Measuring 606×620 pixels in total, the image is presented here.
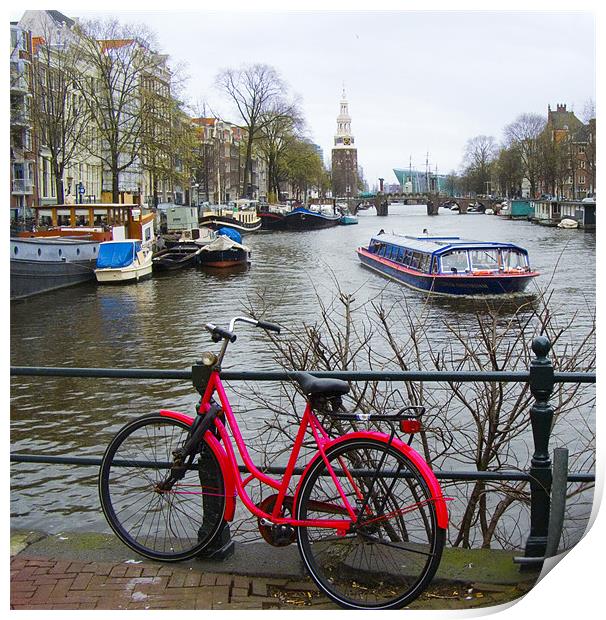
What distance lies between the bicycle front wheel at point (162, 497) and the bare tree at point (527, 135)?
1715 inches

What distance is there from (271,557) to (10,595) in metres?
1.02

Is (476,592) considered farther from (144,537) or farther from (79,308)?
(79,308)

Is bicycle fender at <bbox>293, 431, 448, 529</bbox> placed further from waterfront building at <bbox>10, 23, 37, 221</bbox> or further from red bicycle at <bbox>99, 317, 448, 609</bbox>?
waterfront building at <bbox>10, 23, 37, 221</bbox>

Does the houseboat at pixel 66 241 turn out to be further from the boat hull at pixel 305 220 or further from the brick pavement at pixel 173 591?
the boat hull at pixel 305 220

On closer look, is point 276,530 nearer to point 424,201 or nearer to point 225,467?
point 225,467

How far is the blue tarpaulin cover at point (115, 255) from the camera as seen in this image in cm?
3312

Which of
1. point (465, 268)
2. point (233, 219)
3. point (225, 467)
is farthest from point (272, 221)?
point (225, 467)

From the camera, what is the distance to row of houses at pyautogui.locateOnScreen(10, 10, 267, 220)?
125ft

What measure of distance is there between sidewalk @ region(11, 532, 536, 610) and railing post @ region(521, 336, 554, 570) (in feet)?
0.51

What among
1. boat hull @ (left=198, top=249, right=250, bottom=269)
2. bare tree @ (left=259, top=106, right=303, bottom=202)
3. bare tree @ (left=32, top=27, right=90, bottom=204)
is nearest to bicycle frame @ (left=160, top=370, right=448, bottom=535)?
bare tree @ (left=259, top=106, right=303, bottom=202)

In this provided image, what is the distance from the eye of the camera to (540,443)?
3.64 metres

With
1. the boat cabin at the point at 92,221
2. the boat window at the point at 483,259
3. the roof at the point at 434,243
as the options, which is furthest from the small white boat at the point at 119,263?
the boat window at the point at 483,259

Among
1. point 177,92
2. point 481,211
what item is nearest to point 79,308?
point 177,92

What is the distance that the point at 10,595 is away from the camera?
3.54 m
